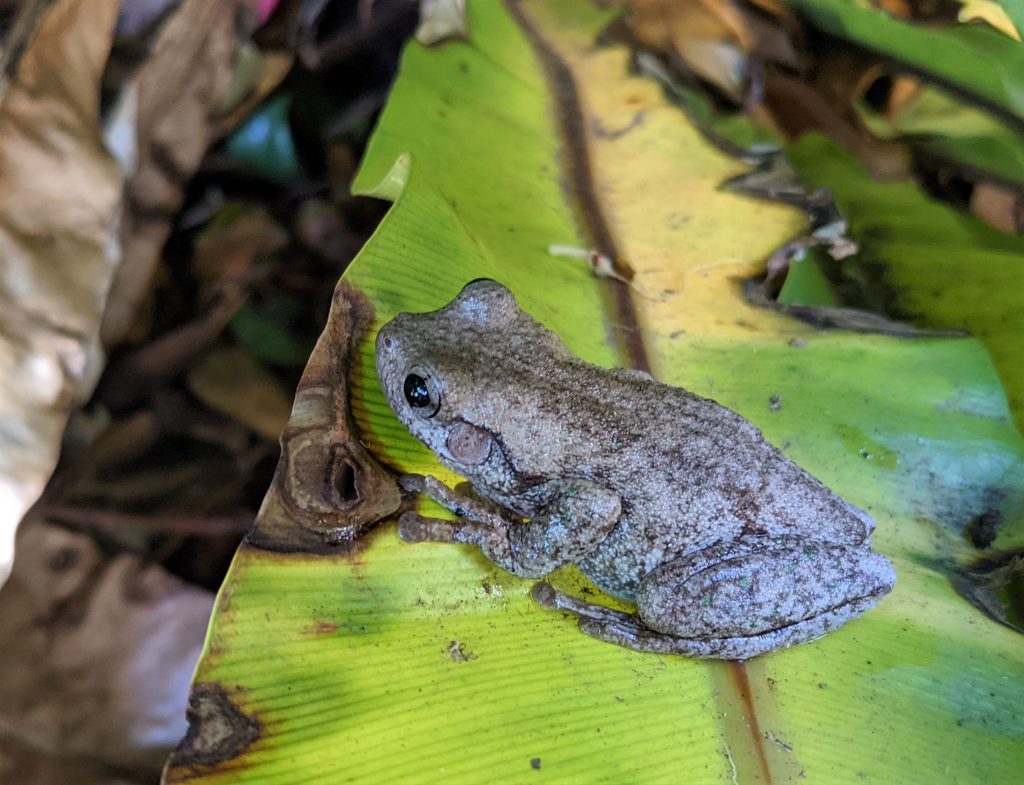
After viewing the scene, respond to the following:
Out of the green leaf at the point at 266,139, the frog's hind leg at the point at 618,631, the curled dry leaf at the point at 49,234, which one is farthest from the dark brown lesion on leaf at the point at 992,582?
the green leaf at the point at 266,139

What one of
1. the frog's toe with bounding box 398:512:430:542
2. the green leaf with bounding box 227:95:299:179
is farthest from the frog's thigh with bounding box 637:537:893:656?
the green leaf with bounding box 227:95:299:179

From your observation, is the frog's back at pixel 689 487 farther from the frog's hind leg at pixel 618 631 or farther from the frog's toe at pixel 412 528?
the frog's toe at pixel 412 528

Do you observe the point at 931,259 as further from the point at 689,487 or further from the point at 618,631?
the point at 618,631

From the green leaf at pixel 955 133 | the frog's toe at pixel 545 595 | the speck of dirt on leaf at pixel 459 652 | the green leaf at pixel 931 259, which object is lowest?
the frog's toe at pixel 545 595

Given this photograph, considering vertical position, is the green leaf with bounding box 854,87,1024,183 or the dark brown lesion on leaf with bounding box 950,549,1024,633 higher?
the green leaf with bounding box 854,87,1024,183

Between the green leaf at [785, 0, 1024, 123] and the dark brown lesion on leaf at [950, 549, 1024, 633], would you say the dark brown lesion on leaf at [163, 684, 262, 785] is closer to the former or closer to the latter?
the dark brown lesion on leaf at [950, 549, 1024, 633]

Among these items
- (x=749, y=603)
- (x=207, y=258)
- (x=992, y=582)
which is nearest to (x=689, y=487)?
(x=749, y=603)
